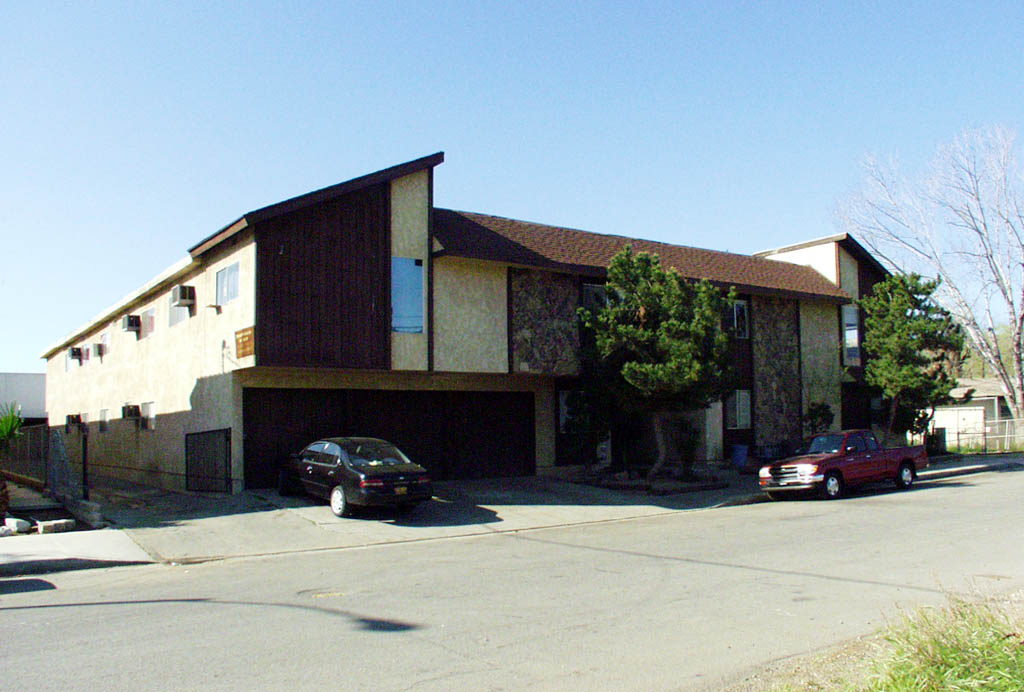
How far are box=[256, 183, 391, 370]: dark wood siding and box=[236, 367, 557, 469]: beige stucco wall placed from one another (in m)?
0.84

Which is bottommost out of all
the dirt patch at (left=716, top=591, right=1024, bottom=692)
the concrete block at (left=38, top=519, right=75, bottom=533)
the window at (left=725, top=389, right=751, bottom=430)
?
the concrete block at (left=38, top=519, right=75, bottom=533)

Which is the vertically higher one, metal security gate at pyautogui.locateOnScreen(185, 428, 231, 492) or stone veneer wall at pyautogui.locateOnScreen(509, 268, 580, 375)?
stone veneer wall at pyautogui.locateOnScreen(509, 268, 580, 375)

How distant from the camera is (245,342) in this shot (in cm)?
1881

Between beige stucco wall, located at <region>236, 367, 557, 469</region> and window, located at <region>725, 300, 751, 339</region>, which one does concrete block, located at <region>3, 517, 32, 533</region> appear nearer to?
beige stucco wall, located at <region>236, 367, 557, 469</region>

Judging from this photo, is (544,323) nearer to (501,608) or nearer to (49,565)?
(49,565)

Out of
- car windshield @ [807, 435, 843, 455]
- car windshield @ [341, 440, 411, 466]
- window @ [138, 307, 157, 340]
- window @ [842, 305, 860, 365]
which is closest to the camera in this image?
car windshield @ [341, 440, 411, 466]

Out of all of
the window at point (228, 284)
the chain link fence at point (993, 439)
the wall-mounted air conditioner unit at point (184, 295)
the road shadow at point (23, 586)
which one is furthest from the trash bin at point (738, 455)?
the road shadow at point (23, 586)

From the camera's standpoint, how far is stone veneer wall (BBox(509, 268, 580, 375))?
22.3 metres

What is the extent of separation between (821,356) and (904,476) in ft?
29.6

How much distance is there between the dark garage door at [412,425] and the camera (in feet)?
67.9

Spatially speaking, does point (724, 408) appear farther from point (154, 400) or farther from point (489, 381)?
point (154, 400)

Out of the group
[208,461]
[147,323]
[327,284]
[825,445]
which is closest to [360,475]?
[327,284]

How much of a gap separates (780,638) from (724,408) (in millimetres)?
20483

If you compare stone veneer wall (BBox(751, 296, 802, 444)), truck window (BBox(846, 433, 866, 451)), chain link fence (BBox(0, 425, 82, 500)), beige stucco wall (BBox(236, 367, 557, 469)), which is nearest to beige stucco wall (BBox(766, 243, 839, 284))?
stone veneer wall (BBox(751, 296, 802, 444))
